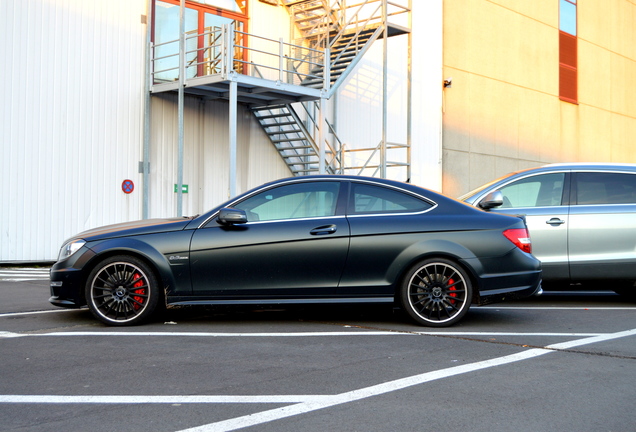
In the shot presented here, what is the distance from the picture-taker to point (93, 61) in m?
15.7

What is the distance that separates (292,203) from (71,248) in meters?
2.16

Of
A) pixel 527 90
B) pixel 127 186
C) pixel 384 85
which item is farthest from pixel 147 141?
pixel 527 90

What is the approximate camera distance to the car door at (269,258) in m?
6.76

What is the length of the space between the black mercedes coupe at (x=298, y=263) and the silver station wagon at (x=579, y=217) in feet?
5.21

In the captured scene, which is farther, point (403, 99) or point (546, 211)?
point (403, 99)

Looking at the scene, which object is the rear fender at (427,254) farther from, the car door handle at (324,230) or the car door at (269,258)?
the car door handle at (324,230)

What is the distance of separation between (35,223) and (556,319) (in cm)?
1105

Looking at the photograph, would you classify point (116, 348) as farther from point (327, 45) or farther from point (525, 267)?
point (327, 45)

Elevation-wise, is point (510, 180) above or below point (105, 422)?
above

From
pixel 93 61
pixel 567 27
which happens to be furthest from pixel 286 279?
pixel 567 27

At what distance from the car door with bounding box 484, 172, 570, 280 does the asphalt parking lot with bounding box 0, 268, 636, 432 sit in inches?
37.0

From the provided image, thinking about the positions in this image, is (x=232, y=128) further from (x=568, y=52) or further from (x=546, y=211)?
(x=568, y=52)

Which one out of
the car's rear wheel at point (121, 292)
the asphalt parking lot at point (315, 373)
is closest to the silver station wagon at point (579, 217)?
the asphalt parking lot at point (315, 373)

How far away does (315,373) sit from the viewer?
503 centimetres
